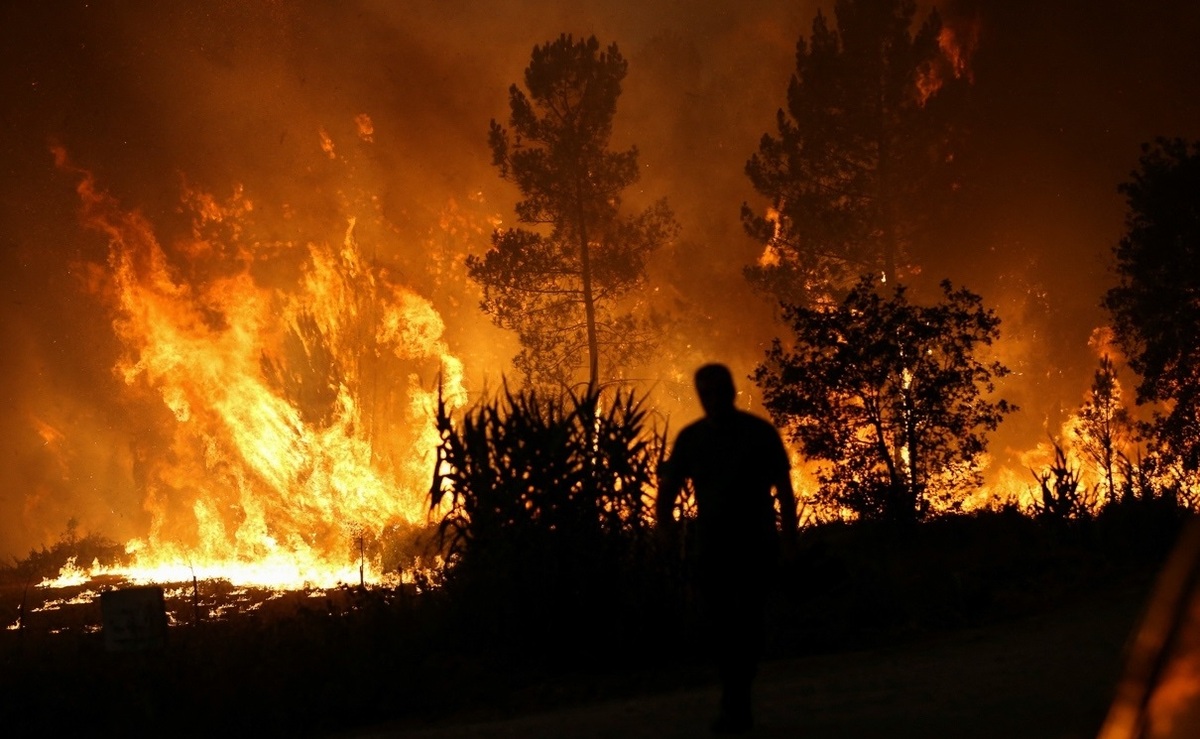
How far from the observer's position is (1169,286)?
72.7ft

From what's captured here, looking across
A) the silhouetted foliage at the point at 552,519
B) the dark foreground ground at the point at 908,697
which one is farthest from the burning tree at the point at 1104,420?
the silhouetted foliage at the point at 552,519

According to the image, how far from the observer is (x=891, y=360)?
689 inches

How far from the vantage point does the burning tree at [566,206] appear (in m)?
33.1

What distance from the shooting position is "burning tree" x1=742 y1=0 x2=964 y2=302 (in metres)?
32.7

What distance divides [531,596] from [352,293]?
28842 mm

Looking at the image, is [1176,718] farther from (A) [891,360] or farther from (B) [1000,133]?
(B) [1000,133]

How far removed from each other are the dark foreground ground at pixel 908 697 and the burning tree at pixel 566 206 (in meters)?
24.4

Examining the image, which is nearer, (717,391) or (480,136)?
(717,391)

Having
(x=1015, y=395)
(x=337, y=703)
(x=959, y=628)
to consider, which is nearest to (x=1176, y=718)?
(x=337, y=703)

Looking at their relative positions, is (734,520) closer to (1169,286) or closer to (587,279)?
(1169,286)

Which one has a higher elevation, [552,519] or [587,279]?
[587,279]

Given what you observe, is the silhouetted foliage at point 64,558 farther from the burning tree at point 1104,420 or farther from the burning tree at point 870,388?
the burning tree at point 1104,420

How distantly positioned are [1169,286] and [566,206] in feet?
56.0

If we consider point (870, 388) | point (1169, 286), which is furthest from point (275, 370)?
point (1169, 286)
